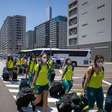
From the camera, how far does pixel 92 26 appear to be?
93.3m

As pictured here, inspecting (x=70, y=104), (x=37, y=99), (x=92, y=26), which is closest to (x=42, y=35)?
(x=92, y=26)

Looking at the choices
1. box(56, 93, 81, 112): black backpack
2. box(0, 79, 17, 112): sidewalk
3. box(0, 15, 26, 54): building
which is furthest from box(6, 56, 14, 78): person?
box(0, 15, 26, 54): building

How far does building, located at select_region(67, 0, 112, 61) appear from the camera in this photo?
3312 inches

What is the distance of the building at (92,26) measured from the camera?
276 feet

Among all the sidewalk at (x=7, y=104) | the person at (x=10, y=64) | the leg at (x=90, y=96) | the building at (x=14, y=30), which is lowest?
the sidewalk at (x=7, y=104)

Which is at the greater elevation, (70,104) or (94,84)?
(94,84)

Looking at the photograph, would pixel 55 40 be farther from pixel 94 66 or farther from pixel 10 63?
pixel 94 66

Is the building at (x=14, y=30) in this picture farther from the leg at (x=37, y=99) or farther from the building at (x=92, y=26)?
the leg at (x=37, y=99)

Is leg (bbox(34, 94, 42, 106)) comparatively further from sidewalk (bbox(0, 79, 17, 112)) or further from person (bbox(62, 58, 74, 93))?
person (bbox(62, 58, 74, 93))

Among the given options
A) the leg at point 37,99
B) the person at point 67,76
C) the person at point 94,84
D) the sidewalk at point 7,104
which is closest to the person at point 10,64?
the sidewalk at point 7,104

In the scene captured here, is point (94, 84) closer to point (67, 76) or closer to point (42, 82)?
point (42, 82)

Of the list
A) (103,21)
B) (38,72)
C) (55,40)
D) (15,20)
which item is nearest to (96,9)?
(103,21)

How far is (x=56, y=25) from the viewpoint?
16775 centimetres

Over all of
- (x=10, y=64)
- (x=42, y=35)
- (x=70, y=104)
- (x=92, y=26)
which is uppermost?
(x=42, y=35)
